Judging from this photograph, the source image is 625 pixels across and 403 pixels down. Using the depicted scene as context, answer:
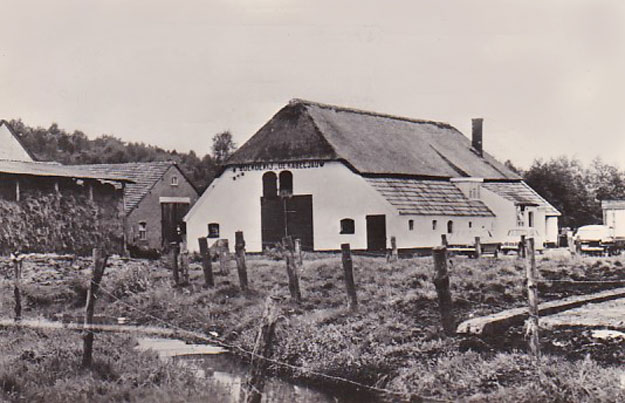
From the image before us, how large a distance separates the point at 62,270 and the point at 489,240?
1379cm

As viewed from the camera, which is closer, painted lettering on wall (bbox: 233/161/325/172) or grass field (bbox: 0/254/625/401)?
grass field (bbox: 0/254/625/401)

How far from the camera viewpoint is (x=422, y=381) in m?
8.40

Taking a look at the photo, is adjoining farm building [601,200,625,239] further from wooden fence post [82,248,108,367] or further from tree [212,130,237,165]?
wooden fence post [82,248,108,367]

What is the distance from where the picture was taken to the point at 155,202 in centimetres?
2938

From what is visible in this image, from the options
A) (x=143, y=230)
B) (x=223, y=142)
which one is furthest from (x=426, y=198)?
(x=143, y=230)

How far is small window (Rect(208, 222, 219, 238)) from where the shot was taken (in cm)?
2455

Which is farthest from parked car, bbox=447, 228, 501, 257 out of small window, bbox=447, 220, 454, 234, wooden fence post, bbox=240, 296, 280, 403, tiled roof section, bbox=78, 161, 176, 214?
wooden fence post, bbox=240, 296, 280, 403

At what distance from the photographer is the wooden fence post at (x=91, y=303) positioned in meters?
9.03

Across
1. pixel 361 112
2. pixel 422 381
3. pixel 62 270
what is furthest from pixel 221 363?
pixel 361 112

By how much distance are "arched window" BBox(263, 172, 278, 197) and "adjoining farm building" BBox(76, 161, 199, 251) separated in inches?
197

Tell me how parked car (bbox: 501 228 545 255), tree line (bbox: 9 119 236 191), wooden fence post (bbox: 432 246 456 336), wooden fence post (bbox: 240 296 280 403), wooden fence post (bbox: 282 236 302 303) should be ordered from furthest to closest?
parked car (bbox: 501 228 545 255), tree line (bbox: 9 119 236 191), wooden fence post (bbox: 282 236 302 303), wooden fence post (bbox: 432 246 456 336), wooden fence post (bbox: 240 296 280 403)

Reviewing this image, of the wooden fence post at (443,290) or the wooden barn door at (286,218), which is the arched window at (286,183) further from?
the wooden fence post at (443,290)

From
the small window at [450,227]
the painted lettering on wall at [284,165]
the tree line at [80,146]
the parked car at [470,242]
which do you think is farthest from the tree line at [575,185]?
the tree line at [80,146]

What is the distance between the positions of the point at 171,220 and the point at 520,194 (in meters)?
13.7
